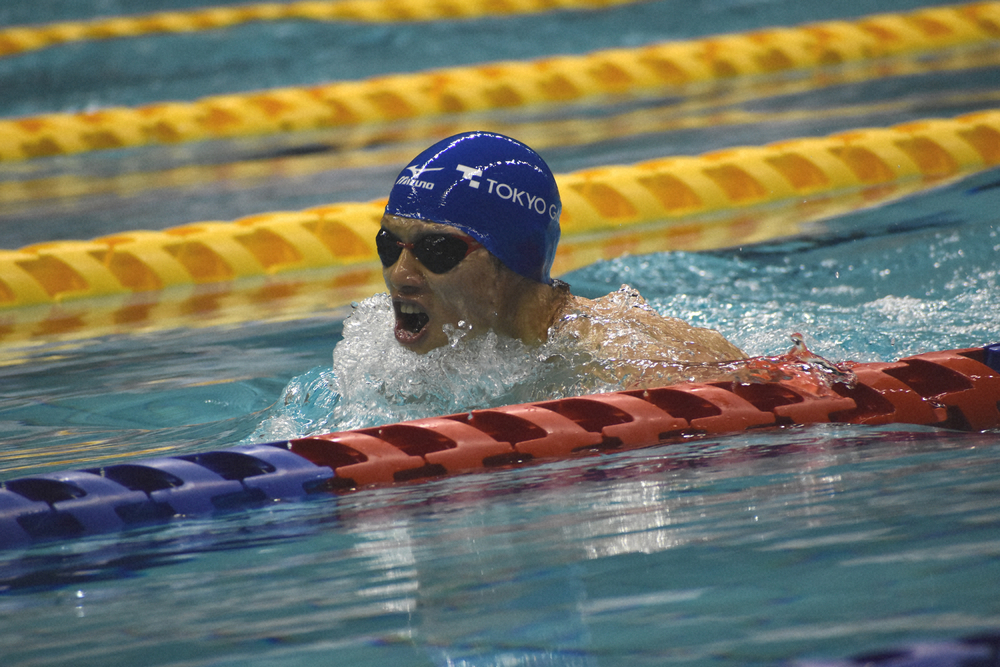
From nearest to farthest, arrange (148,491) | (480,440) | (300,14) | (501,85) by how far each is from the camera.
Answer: (148,491)
(480,440)
(501,85)
(300,14)

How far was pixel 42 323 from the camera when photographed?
541 centimetres

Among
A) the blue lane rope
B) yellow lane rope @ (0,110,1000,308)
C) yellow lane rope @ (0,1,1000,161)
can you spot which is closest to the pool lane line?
yellow lane rope @ (0,1,1000,161)

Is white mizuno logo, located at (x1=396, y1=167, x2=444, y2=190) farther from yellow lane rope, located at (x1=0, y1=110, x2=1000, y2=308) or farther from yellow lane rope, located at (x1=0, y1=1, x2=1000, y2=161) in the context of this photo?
yellow lane rope, located at (x1=0, y1=1, x2=1000, y2=161)

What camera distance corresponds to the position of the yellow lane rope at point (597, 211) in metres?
6.07

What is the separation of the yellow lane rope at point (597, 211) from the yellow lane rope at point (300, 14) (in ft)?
24.1

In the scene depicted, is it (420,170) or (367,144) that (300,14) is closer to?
(367,144)

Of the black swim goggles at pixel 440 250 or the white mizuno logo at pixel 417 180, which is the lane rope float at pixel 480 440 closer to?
the black swim goggles at pixel 440 250

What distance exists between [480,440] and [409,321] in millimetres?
560

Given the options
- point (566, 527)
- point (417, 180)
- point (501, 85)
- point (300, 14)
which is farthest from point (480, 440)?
point (300, 14)

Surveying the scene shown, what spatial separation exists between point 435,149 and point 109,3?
13.2 metres

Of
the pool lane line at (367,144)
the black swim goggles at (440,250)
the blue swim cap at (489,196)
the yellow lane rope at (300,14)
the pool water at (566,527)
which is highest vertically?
the yellow lane rope at (300,14)

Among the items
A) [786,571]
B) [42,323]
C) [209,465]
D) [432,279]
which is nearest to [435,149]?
[432,279]

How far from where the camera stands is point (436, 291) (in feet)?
10.3

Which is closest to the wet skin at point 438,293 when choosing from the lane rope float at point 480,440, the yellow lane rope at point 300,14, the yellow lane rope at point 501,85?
the lane rope float at point 480,440
